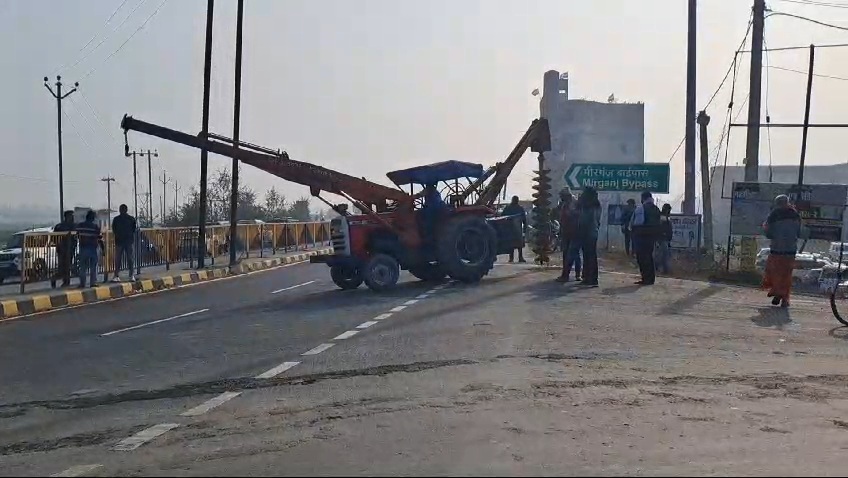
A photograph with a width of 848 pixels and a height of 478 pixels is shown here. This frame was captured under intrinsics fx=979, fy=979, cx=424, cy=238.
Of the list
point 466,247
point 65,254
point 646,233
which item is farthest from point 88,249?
point 646,233

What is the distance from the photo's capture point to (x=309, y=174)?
2033 cm

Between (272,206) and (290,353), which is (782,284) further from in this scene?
(272,206)

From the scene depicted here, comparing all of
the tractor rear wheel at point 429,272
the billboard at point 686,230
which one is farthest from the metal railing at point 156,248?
the billboard at point 686,230

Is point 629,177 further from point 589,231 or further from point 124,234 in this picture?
point 124,234

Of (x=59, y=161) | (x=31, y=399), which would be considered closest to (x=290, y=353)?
(x=31, y=399)

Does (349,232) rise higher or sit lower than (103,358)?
higher

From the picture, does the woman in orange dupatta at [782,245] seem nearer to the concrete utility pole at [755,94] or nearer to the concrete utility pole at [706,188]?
the concrete utility pole at [755,94]

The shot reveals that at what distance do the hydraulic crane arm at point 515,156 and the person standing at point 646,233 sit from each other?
440 centimetres

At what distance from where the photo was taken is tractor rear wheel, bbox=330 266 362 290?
19.6m

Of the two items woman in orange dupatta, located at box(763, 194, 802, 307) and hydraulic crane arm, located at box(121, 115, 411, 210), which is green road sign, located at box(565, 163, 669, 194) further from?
woman in orange dupatta, located at box(763, 194, 802, 307)

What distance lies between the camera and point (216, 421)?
24.2ft

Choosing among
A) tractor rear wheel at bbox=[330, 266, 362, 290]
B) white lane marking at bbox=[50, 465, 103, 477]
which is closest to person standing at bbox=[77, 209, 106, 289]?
A: tractor rear wheel at bbox=[330, 266, 362, 290]

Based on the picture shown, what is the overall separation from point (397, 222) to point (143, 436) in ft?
42.5

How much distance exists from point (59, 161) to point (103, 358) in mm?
46946
